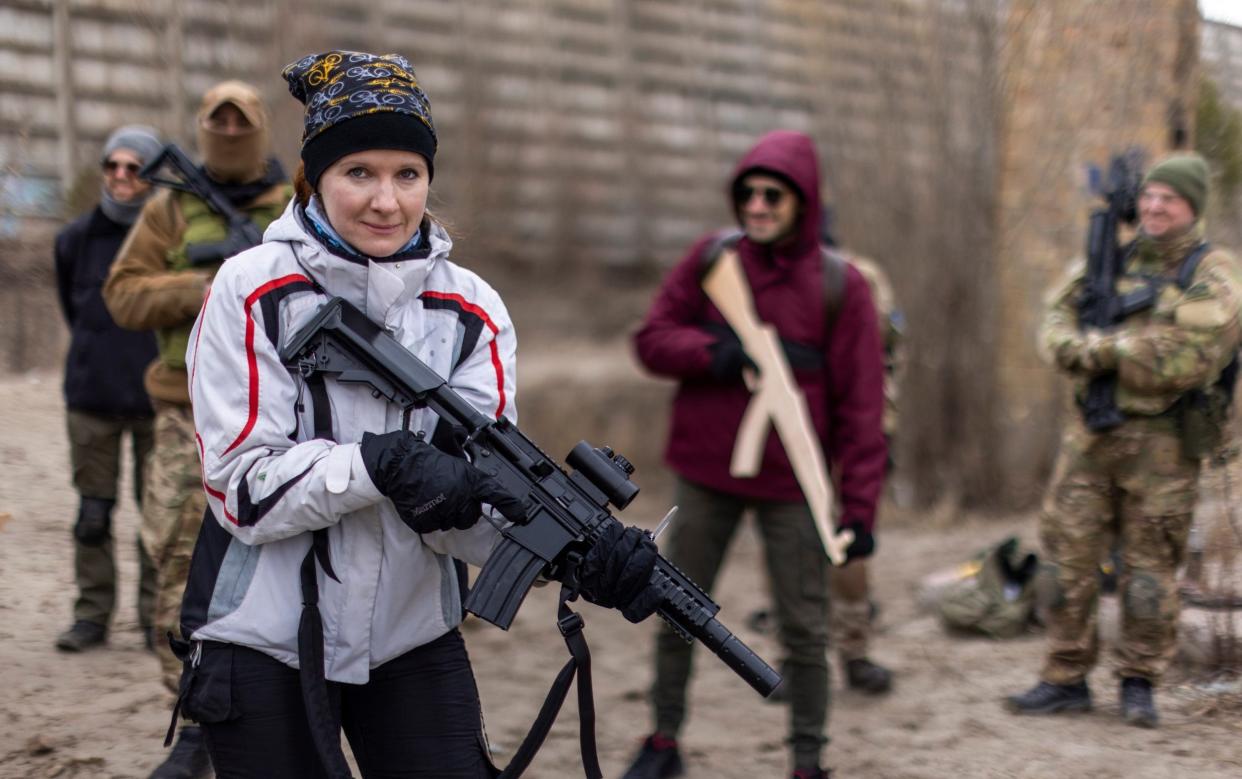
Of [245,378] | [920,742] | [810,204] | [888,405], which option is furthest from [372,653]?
[888,405]

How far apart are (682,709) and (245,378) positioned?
90.7 inches

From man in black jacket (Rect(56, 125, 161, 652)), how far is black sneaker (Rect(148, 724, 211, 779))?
1184mm

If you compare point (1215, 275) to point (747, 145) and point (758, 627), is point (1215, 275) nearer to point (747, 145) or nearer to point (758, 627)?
point (758, 627)

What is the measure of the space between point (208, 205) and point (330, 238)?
175 centimetres

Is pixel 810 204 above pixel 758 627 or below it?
above

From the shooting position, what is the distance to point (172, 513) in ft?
12.3

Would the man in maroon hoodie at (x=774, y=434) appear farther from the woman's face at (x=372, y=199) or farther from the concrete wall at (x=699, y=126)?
the woman's face at (x=372, y=199)

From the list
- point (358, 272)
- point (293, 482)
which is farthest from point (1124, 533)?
point (293, 482)

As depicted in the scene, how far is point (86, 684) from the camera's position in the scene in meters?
4.27

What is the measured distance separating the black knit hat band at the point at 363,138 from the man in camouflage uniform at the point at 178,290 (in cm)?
157

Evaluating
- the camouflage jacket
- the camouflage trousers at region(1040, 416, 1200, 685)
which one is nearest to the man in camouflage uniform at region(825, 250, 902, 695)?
the camouflage trousers at region(1040, 416, 1200, 685)

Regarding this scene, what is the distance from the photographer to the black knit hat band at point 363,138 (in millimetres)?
Answer: 2219

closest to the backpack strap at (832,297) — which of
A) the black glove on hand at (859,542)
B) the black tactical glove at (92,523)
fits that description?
the black glove on hand at (859,542)

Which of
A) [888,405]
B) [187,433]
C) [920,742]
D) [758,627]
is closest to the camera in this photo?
[187,433]
